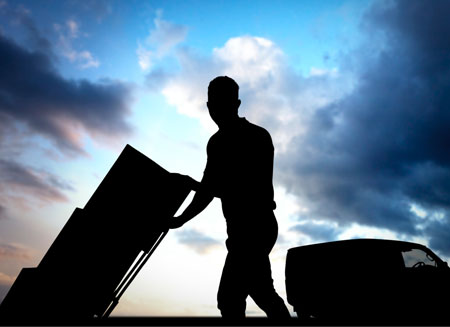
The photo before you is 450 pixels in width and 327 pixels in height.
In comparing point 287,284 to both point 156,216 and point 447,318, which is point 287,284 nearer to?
point 447,318

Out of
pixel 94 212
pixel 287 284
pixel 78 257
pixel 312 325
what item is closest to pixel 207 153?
pixel 94 212

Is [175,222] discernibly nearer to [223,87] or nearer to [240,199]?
[240,199]

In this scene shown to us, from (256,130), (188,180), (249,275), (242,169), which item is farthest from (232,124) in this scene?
(249,275)

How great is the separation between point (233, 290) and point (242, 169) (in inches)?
33.7

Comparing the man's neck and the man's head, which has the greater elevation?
the man's head

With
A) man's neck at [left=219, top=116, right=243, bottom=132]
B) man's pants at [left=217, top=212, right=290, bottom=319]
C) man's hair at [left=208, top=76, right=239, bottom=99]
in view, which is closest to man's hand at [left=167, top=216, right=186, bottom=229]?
man's pants at [left=217, top=212, right=290, bottom=319]

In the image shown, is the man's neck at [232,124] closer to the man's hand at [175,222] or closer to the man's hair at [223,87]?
the man's hair at [223,87]

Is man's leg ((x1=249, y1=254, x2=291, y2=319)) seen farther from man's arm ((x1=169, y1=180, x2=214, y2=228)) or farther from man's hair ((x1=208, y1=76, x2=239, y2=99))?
man's hair ((x1=208, y1=76, x2=239, y2=99))

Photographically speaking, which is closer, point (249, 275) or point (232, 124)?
point (249, 275)

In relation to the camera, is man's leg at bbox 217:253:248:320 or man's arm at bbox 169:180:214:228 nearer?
man's leg at bbox 217:253:248:320

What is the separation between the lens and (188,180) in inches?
100

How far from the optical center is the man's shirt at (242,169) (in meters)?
2.34

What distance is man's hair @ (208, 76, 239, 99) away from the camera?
2.53 meters

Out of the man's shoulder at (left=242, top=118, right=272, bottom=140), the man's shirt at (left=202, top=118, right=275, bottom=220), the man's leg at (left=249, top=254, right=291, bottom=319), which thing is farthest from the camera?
the man's shoulder at (left=242, top=118, right=272, bottom=140)
